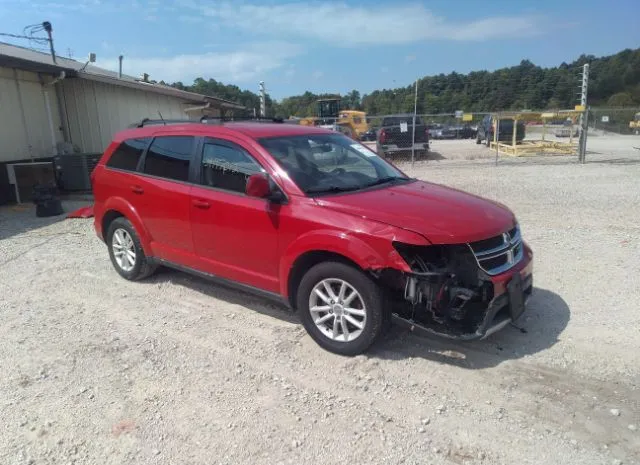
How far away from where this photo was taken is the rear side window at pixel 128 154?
5.37m

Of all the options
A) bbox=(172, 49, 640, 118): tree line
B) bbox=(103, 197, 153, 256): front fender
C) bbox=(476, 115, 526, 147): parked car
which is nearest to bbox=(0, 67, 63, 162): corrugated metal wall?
bbox=(103, 197, 153, 256): front fender

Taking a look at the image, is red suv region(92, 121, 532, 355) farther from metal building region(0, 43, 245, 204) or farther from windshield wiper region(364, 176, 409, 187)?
metal building region(0, 43, 245, 204)

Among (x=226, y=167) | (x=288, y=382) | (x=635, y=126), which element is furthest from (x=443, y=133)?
(x=288, y=382)

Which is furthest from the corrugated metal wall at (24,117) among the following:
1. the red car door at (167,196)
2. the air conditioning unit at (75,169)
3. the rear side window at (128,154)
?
the red car door at (167,196)

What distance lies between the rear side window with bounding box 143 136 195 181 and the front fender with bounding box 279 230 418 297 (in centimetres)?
158

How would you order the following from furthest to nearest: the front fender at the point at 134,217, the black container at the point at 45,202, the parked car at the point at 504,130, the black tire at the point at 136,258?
the parked car at the point at 504,130 → the black container at the point at 45,202 → the black tire at the point at 136,258 → the front fender at the point at 134,217

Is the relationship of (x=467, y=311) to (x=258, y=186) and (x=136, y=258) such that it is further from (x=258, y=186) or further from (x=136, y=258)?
(x=136, y=258)

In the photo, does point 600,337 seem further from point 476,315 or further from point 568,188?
point 568,188

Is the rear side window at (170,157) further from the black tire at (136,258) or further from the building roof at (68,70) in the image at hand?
the building roof at (68,70)

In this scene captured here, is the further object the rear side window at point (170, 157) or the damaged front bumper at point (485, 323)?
the rear side window at point (170, 157)

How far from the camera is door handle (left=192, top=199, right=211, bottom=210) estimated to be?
452 cm

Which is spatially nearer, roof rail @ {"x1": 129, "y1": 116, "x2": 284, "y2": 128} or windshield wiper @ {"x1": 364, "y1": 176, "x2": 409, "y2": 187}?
windshield wiper @ {"x1": 364, "y1": 176, "x2": 409, "y2": 187}

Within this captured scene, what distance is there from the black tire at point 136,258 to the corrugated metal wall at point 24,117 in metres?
7.85

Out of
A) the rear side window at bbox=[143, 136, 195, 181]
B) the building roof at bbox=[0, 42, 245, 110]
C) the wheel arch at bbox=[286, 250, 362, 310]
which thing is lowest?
the wheel arch at bbox=[286, 250, 362, 310]
